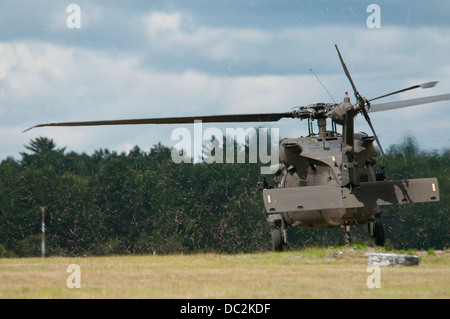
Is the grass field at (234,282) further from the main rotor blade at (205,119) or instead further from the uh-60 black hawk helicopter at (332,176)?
the main rotor blade at (205,119)

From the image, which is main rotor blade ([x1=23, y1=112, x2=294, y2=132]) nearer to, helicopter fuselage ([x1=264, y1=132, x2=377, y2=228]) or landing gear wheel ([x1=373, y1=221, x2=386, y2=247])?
helicopter fuselage ([x1=264, y1=132, x2=377, y2=228])

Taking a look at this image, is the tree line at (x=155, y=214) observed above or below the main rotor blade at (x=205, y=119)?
below

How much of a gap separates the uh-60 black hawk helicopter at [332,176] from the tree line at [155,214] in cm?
5025

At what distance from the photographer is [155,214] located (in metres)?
90.2

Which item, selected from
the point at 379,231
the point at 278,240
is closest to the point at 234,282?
the point at 379,231

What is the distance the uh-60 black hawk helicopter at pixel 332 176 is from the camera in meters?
23.5

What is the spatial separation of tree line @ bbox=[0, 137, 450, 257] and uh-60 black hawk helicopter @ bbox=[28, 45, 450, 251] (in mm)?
50252

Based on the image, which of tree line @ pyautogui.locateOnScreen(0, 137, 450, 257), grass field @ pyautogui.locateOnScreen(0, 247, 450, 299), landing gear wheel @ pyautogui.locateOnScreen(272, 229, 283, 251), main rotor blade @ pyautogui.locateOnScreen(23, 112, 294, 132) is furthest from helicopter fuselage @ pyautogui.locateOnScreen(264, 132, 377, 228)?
tree line @ pyautogui.locateOnScreen(0, 137, 450, 257)

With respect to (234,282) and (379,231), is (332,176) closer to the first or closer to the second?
(379,231)

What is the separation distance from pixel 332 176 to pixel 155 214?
65.7 metres

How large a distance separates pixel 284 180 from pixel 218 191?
63.8 metres

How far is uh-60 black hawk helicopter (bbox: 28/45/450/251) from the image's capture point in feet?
77.3

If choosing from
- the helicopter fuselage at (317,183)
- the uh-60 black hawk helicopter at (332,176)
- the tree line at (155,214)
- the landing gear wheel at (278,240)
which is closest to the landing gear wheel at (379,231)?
the uh-60 black hawk helicopter at (332,176)

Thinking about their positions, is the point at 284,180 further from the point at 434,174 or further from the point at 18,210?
the point at 18,210
